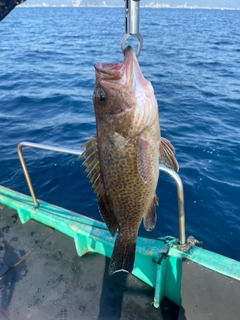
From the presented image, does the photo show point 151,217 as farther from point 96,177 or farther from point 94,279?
point 94,279

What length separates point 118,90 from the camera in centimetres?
189

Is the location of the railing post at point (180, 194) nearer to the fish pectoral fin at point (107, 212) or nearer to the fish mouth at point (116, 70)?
the fish pectoral fin at point (107, 212)

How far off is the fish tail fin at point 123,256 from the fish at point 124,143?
0.31 metres

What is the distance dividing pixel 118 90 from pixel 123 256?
4.49 ft

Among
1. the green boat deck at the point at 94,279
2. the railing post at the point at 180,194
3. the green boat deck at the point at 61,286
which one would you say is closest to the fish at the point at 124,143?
the railing post at the point at 180,194

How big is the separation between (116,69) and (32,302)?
2.79m

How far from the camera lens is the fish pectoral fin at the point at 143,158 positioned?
6.25 feet

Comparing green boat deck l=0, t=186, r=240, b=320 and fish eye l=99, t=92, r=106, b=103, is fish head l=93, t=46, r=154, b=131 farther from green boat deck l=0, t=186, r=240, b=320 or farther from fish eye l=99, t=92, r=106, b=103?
green boat deck l=0, t=186, r=240, b=320

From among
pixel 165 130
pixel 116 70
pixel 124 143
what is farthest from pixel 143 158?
pixel 165 130

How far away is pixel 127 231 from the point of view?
2236 mm

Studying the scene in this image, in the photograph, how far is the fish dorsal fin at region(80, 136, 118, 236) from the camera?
6.53 ft

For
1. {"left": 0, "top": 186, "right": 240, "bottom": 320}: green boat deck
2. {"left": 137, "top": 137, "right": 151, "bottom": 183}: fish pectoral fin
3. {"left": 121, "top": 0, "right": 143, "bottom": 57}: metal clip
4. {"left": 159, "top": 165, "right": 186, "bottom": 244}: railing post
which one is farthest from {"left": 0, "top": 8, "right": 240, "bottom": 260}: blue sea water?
{"left": 121, "top": 0, "right": 143, "bottom": 57}: metal clip

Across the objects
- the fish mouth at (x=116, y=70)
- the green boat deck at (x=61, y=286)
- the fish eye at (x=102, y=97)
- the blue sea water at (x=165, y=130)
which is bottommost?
the blue sea water at (x=165, y=130)

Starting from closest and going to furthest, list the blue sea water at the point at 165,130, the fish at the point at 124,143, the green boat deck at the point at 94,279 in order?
the fish at the point at 124,143 → the green boat deck at the point at 94,279 → the blue sea water at the point at 165,130
